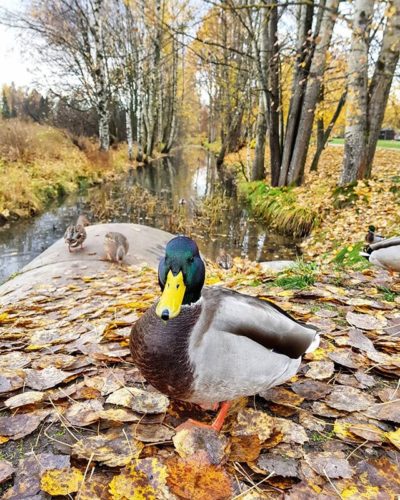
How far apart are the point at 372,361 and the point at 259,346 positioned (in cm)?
87

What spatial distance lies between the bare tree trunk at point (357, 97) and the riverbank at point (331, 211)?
387 mm

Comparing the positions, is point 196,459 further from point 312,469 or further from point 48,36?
point 48,36

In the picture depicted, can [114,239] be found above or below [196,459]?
below

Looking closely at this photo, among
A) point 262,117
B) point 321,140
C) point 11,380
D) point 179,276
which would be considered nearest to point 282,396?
point 179,276

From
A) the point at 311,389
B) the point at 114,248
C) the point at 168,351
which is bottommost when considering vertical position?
the point at 114,248

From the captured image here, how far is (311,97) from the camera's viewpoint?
28.8ft

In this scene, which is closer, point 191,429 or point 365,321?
point 191,429

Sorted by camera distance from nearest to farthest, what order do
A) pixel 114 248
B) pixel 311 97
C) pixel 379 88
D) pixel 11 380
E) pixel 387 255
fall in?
pixel 11 380, pixel 387 255, pixel 114 248, pixel 379 88, pixel 311 97

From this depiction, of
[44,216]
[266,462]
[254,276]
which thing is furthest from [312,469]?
[44,216]

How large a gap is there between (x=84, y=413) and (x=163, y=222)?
322 inches

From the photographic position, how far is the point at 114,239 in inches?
205

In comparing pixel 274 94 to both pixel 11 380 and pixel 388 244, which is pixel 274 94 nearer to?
pixel 388 244

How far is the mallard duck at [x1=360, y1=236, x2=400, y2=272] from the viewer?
364 centimetres

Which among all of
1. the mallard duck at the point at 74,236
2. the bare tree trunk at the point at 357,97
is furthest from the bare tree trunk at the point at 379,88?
the mallard duck at the point at 74,236
